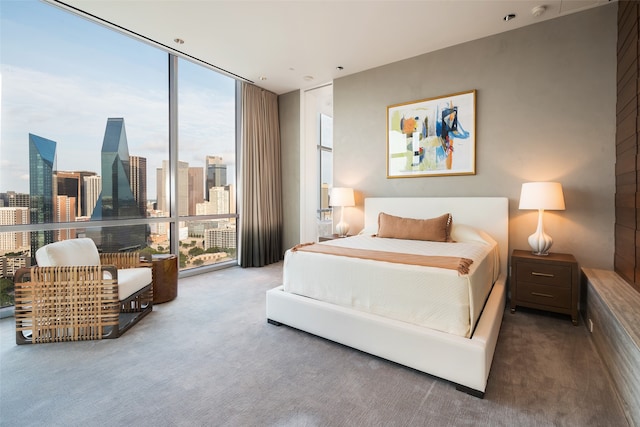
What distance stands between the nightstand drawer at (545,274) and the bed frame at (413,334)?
0.23 meters

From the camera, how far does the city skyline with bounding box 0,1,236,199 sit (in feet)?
9.10

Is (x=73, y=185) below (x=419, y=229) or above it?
Answer: above

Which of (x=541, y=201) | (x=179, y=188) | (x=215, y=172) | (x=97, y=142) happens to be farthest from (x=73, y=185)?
(x=541, y=201)

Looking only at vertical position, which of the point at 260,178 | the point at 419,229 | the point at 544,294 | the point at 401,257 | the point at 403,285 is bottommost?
the point at 544,294

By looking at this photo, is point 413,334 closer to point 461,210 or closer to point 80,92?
point 461,210

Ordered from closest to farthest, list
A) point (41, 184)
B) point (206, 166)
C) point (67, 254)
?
point (67, 254) < point (41, 184) < point (206, 166)

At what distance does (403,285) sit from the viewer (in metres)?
1.96

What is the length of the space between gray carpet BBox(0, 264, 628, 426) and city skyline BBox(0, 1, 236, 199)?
175 cm

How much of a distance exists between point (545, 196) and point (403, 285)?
183 centimetres

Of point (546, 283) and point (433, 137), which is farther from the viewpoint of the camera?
point (433, 137)

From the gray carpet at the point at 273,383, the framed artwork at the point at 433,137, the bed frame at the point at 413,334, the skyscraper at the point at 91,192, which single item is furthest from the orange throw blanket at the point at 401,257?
the skyscraper at the point at 91,192

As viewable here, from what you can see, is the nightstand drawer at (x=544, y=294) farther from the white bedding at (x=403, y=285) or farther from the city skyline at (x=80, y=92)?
the city skyline at (x=80, y=92)

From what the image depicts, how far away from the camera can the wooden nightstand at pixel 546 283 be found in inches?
102

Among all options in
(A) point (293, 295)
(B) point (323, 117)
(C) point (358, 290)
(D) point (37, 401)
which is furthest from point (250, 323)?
(B) point (323, 117)
